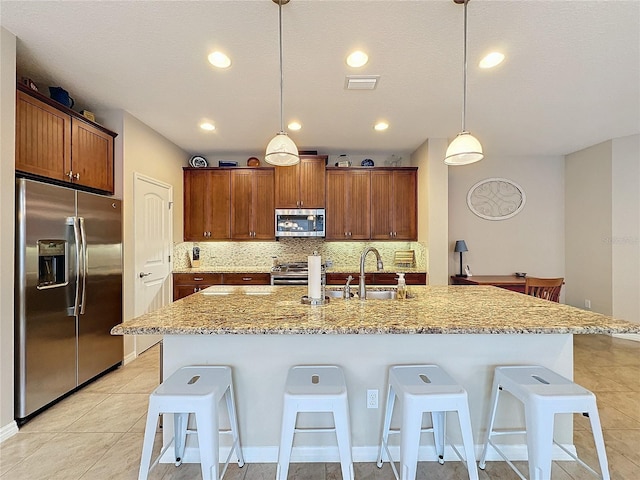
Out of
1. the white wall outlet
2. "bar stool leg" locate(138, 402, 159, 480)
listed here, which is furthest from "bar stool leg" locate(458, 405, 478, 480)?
"bar stool leg" locate(138, 402, 159, 480)

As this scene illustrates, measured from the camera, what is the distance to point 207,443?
55.9 inches

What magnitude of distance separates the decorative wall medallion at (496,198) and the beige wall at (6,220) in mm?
5188

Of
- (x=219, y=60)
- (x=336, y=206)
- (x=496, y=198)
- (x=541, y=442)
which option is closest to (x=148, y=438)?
(x=541, y=442)

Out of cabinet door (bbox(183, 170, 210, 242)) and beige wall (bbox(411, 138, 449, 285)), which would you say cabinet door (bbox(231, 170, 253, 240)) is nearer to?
cabinet door (bbox(183, 170, 210, 242))

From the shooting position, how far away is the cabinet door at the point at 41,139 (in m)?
2.26

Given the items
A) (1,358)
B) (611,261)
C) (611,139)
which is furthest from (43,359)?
(611,139)

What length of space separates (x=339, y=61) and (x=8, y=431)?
10.9 ft

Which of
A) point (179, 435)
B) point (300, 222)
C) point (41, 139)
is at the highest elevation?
point (41, 139)

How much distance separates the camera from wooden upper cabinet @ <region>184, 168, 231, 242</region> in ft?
15.5

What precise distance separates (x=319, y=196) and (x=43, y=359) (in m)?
3.39

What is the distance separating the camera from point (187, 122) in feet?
11.9

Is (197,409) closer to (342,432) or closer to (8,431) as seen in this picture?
(342,432)

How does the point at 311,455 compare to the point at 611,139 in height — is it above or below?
below

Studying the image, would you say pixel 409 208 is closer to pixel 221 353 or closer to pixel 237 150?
pixel 237 150
